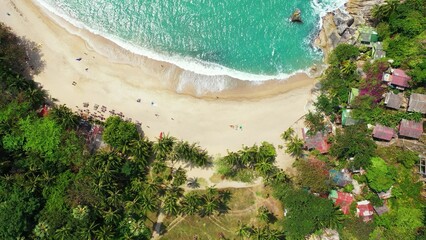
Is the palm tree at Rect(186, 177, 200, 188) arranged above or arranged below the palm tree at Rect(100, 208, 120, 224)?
above

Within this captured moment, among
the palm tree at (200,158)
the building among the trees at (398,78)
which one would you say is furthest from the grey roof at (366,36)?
the palm tree at (200,158)

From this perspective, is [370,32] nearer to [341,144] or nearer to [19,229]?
[341,144]

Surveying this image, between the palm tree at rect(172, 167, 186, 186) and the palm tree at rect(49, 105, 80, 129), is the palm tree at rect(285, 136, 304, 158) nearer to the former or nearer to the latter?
the palm tree at rect(172, 167, 186, 186)

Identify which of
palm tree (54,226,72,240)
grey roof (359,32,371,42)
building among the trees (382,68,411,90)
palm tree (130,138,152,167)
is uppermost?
grey roof (359,32,371,42)

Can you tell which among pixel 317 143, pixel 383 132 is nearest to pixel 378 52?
pixel 383 132

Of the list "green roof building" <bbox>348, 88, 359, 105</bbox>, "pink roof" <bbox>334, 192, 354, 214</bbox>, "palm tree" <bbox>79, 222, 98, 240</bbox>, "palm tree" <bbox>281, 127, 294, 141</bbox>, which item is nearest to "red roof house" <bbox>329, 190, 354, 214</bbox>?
"pink roof" <bbox>334, 192, 354, 214</bbox>

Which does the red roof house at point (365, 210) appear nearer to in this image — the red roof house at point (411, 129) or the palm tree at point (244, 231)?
the red roof house at point (411, 129)

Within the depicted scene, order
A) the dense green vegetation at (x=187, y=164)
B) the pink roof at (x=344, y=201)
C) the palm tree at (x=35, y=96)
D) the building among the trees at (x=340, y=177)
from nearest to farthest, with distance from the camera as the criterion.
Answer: the dense green vegetation at (x=187, y=164)
the palm tree at (x=35, y=96)
the pink roof at (x=344, y=201)
the building among the trees at (x=340, y=177)
